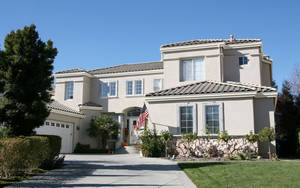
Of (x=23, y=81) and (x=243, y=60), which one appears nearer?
(x=23, y=81)

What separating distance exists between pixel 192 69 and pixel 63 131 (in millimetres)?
10835

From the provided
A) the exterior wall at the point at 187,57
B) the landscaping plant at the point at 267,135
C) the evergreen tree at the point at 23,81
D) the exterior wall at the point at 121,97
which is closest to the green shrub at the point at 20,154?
the evergreen tree at the point at 23,81

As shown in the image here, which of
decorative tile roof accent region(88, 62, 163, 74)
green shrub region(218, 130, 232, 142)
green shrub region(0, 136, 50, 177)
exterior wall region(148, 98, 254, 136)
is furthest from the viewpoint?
decorative tile roof accent region(88, 62, 163, 74)

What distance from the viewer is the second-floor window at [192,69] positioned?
21750 mm

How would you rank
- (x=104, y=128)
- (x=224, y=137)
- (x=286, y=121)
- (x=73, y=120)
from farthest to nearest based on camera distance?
(x=286, y=121)
(x=104, y=128)
(x=73, y=120)
(x=224, y=137)

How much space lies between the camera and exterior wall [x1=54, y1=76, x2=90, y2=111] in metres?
26.3

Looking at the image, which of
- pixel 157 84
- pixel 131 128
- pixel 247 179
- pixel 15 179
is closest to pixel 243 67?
pixel 157 84

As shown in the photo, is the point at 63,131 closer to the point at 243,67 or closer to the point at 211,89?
the point at 211,89

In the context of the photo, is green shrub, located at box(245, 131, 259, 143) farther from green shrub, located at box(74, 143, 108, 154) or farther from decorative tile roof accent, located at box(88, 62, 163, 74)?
green shrub, located at box(74, 143, 108, 154)

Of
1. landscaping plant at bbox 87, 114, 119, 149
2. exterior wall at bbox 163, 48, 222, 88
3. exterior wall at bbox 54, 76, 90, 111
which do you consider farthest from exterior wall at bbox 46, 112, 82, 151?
exterior wall at bbox 163, 48, 222, 88

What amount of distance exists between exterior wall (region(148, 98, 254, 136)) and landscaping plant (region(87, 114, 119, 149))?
710cm

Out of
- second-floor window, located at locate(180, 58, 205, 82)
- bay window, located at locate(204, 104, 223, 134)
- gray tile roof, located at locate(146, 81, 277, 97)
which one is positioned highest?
second-floor window, located at locate(180, 58, 205, 82)

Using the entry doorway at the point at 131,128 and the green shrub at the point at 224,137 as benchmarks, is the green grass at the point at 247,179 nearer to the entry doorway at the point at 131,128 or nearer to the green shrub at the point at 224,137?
the green shrub at the point at 224,137

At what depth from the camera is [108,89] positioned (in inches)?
1063
